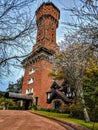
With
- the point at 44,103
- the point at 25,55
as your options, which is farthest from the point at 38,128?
the point at 44,103

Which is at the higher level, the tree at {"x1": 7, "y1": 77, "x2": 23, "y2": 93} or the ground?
the tree at {"x1": 7, "y1": 77, "x2": 23, "y2": 93}

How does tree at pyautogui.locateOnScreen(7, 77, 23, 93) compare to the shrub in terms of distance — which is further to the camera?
tree at pyautogui.locateOnScreen(7, 77, 23, 93)

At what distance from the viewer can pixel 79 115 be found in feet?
86.2

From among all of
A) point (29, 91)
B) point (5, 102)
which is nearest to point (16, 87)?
point (29, 91)

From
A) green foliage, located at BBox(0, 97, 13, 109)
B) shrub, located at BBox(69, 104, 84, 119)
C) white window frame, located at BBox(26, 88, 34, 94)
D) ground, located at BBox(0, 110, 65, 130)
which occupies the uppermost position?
white window frame, located at BBox(26, 88, 34, 94)

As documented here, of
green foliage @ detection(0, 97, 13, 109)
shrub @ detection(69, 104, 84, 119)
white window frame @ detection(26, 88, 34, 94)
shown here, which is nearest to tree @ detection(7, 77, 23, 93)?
white window frame @ detection(26, 88, 34, 94)

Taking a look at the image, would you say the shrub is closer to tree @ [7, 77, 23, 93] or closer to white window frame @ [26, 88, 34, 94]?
white window frame @ [26, 88, 34, 94]

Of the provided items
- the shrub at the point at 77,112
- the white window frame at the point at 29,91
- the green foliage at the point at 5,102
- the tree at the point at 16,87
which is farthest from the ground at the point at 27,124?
the tree at the point at 16,87

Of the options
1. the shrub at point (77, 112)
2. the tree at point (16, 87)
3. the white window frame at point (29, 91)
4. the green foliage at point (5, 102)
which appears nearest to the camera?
the shrub at point (77, 112)

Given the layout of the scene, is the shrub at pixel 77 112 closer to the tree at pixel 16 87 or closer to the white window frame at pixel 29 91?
the white window frame at pixel 29 91

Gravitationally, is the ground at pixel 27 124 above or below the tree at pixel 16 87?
below

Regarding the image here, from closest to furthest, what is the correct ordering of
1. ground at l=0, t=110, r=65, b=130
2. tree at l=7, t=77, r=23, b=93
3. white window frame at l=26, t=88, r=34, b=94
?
1. ground at l=0, t=110, r=65, b=130
2. white window frame at l=26, t=88, r=34, b=94
3. tree at l=7, t=77, r=23, b=93

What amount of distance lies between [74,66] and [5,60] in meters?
18.8

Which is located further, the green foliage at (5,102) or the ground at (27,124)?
the green foliage at (5,102)
